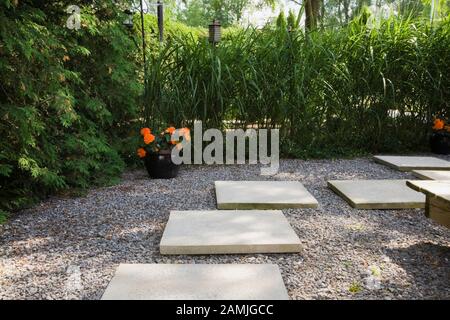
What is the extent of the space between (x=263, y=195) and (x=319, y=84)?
1.93 meters

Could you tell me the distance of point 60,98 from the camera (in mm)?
2795

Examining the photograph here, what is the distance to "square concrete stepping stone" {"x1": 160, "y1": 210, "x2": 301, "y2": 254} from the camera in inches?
82.4

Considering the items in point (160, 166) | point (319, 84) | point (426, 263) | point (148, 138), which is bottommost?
point (426, 263)

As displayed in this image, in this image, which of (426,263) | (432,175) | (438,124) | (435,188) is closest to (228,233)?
(426,263)

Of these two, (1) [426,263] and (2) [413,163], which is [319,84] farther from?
(1) [426,263]

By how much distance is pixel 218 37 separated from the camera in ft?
14.4

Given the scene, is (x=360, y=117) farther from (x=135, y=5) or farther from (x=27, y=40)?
(x=27, y=40)

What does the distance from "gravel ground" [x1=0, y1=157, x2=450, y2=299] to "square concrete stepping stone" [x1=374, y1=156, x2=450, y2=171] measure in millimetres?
1140

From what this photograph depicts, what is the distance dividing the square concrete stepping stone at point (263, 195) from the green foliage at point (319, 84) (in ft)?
3.53

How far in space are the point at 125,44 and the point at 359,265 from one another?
2.69 meters

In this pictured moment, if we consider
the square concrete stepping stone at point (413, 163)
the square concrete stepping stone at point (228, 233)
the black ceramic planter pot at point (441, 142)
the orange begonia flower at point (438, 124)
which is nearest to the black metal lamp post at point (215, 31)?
the square concrete stepping stone at point (413, 163)

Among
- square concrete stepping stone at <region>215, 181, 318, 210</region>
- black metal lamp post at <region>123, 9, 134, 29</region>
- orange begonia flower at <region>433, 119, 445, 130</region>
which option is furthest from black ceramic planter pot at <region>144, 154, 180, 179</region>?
orange begonia flower at <region>433, 119, 445, 130</region>

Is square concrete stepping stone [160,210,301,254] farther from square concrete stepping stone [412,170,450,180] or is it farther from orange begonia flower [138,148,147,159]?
square concrete stepping stone [412,170,450,180]

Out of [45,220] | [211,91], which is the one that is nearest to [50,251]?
[45,220]
